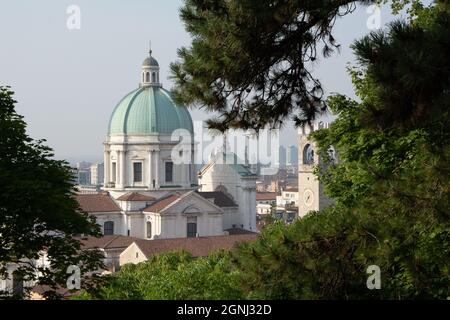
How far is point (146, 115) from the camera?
6525cm

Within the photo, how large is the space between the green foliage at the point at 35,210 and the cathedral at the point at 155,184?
47.2m

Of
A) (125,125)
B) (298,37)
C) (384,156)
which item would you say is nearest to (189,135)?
(125,125)

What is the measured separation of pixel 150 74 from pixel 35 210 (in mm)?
56149

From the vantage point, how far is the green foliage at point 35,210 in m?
11.4

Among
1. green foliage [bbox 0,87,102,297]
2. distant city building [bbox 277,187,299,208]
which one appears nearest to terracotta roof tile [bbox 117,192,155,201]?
green foliage [bbox 0,87,102,297]

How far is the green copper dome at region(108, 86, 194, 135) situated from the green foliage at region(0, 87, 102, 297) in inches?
2045

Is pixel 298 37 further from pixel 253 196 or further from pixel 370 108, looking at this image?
pixel 253 196

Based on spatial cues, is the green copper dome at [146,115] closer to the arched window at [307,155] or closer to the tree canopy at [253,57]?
the arched window at [307,155]

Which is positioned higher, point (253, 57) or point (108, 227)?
point (253, 57)

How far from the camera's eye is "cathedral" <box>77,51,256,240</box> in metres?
61.0

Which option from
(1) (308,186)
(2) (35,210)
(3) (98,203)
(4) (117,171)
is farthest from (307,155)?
(2) (35,210)

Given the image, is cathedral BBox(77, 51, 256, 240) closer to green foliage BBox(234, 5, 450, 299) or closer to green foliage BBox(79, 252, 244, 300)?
green foliage BBox(79, 252, 244, 300)

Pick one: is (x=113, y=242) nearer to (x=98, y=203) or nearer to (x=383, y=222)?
(x=98, y=203)
